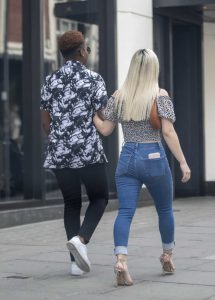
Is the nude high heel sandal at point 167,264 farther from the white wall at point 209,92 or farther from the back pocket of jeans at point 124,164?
the white wall at point 209,92

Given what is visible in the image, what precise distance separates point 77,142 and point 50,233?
3406 mm

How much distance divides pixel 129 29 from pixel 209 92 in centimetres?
268

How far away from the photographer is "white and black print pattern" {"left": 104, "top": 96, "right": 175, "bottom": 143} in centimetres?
724

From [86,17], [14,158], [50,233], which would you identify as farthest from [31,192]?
[86,17]

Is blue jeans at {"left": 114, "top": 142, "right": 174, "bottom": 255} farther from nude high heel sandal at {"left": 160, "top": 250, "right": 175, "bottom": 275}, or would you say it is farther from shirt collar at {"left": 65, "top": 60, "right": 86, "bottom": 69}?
shirt collar at {"left": 65, "top": 60, "right": 86, "bottom": 69}

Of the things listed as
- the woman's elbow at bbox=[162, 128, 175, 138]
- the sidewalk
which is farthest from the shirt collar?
the sidewalk

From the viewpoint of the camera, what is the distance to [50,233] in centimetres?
1072

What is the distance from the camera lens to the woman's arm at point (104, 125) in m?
7.39

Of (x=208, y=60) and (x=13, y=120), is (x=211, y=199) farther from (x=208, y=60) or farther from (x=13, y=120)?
(x=13, y=120)

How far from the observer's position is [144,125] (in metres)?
7.26

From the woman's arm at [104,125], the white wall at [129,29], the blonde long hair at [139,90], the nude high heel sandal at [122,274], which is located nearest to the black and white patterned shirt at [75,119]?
the woman's arm at [104,125]

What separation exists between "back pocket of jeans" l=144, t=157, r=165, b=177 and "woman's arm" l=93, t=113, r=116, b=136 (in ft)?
1.35

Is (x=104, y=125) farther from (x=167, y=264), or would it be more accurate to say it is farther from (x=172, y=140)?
(x=167, y=264)

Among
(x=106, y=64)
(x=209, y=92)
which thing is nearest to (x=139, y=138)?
(x=106, y=64)
